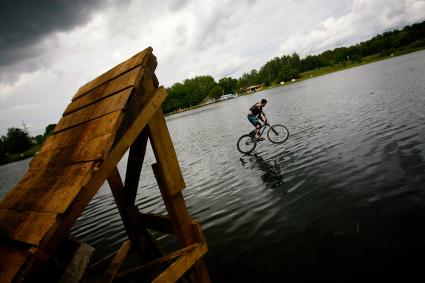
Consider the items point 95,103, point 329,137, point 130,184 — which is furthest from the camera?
point 329,137

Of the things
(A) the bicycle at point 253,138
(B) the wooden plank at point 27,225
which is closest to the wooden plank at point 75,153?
(B) the wooden plank at point 27,225

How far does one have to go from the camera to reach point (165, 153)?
3.80m

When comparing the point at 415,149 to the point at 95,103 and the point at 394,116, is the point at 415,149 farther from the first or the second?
the point at 95,103

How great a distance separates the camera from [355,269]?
4.82 metres

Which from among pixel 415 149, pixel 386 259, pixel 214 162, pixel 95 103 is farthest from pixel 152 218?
pixel 214 162

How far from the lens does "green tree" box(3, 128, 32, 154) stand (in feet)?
422

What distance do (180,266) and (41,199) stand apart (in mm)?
1957

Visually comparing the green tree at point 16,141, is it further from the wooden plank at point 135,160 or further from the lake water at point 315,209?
the wooden plank at point 135,160

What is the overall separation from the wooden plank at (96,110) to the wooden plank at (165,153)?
538 mm

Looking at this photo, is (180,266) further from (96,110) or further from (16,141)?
(16,141)

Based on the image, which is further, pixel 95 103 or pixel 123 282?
pixel 123 282

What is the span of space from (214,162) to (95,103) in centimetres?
1322

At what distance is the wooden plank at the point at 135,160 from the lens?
14.5 feet

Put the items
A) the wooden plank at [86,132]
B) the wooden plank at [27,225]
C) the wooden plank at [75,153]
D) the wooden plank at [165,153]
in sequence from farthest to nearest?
1. the wooden plank at [165,153]
2. the wooden plank at [86,132]
3. the wooden plank at [75,153]
4. the wooden plank at [27,225]
